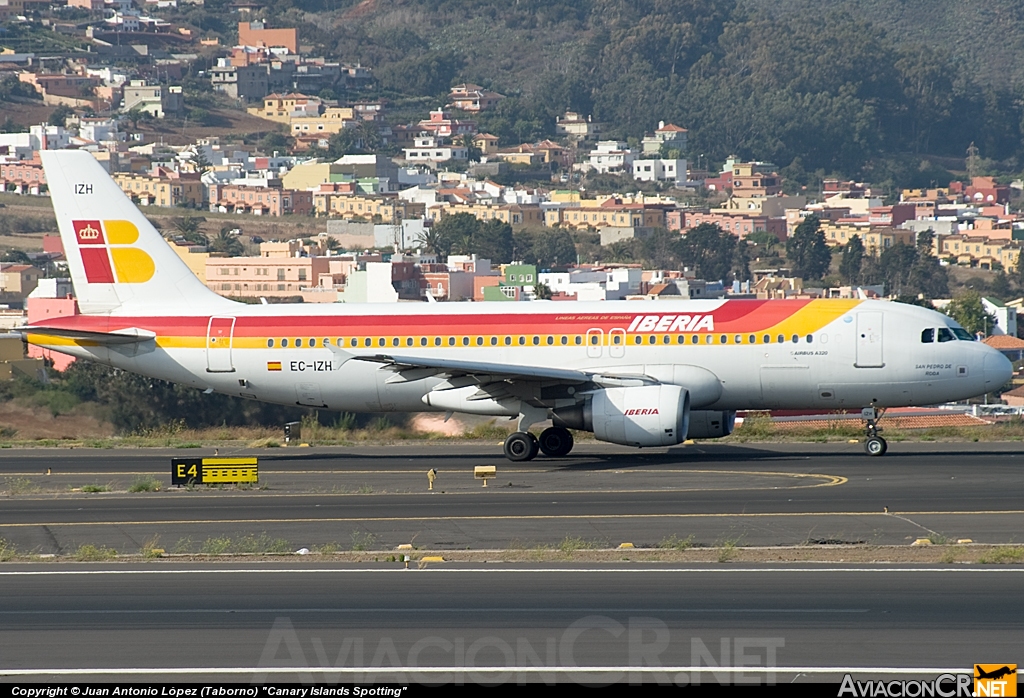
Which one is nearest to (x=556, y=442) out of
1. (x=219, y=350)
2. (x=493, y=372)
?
(x=493, y=372)

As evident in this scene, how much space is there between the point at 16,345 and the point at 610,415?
34.5 metres

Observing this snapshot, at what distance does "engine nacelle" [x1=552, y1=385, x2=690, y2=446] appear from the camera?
33312mm

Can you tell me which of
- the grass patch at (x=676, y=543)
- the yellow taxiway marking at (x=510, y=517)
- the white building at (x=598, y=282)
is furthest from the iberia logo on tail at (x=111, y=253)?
the white building at (x=598, y=282)

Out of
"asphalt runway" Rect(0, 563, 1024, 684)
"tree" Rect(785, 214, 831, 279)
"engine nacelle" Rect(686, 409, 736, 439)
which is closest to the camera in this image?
"asphalt runway" Rect(0, 563, 1024, 684)

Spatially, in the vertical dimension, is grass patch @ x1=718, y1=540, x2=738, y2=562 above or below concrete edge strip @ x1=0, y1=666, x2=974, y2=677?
Answer: below

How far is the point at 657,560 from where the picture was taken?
21297 mm

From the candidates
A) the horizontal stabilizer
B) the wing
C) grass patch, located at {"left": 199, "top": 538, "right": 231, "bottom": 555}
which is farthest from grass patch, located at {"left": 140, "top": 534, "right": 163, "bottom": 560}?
the horizontal stabilizer

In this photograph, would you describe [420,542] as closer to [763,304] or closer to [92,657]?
[92,657]

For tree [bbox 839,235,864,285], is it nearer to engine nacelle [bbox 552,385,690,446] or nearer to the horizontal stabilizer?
engine nacelle [bbox 552,385,690,446]

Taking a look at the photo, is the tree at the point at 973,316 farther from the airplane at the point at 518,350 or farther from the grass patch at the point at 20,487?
the grass patch at the point at 20,487

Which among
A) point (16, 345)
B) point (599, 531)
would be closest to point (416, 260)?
point (16, 345)

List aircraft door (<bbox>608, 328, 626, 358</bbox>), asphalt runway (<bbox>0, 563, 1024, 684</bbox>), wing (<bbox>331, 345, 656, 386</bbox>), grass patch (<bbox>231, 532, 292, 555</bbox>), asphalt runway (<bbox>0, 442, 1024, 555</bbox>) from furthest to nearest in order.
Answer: aircraft door (<bbox>608, 328, 626, 358</bbox>)
wing (<bbox>331, 345, 656, 386</bbox>)
asphalt runway (<bbox>0, 442, 1024, 555</bbox>)
grass patch (<bbox>231, 532, 292, 555</bbox>)
asphalt runway (<bbox>0, 563, 1024, 684</bbox>)

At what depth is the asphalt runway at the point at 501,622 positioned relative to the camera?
14719 mm

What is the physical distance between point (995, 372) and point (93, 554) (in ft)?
70.6
